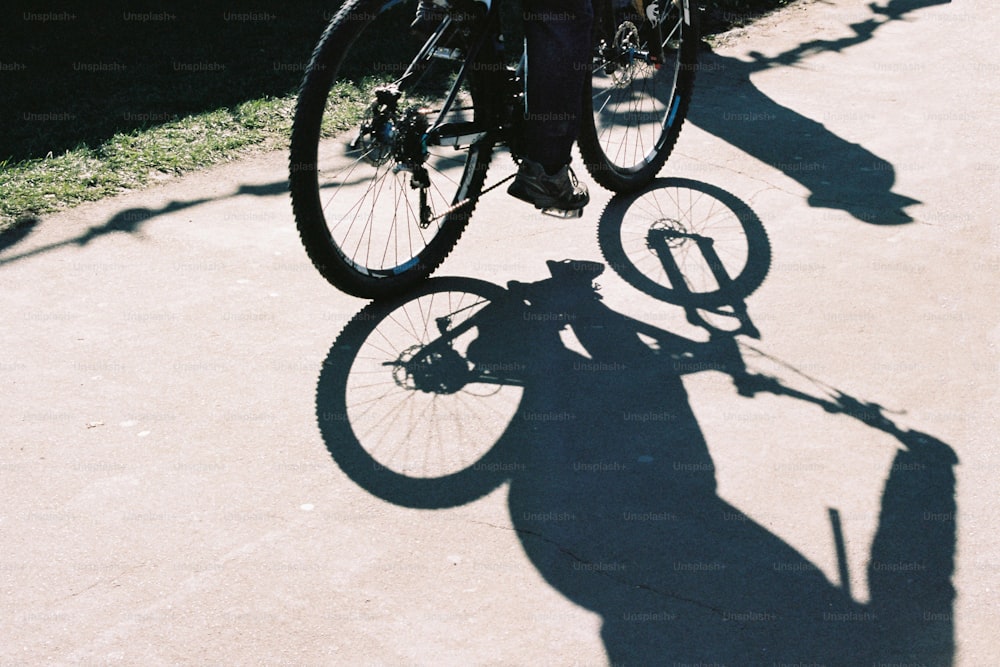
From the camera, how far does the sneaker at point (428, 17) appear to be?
13.6 feet

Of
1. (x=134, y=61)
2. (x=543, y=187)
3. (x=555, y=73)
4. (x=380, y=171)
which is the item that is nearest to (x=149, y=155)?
(x=380, y=171)

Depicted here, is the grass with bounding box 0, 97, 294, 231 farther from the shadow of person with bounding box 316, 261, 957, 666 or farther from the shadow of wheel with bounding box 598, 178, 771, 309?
the shadow of wheel with bounding box 598, 178, 771, 309

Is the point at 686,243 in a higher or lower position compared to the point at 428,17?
lower

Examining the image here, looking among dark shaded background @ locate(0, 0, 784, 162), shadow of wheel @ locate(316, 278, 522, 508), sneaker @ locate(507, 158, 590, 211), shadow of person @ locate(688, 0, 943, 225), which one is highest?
dark shaded background @ locate(0, 0, 784, 162)

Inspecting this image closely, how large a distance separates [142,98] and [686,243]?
329 centimetres

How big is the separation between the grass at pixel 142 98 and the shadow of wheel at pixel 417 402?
1.84 m

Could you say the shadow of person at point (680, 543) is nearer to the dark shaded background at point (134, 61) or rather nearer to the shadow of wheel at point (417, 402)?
the shadow of wheel at point (417, 402)

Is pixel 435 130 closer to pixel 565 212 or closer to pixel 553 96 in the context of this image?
pixel 553 96

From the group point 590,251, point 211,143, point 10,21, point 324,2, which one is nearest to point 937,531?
point 590,251

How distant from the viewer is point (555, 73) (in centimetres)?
434

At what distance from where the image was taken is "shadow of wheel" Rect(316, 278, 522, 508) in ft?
11.6

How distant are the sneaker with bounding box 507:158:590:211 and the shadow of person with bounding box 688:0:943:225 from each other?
1.50 metres

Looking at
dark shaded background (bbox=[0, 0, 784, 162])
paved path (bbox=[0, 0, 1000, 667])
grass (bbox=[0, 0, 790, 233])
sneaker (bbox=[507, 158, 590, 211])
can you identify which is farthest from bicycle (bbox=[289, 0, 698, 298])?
dark shaded background (bbox=[0, 0, 784, 162])

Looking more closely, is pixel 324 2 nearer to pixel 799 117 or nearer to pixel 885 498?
pixel 799 117
